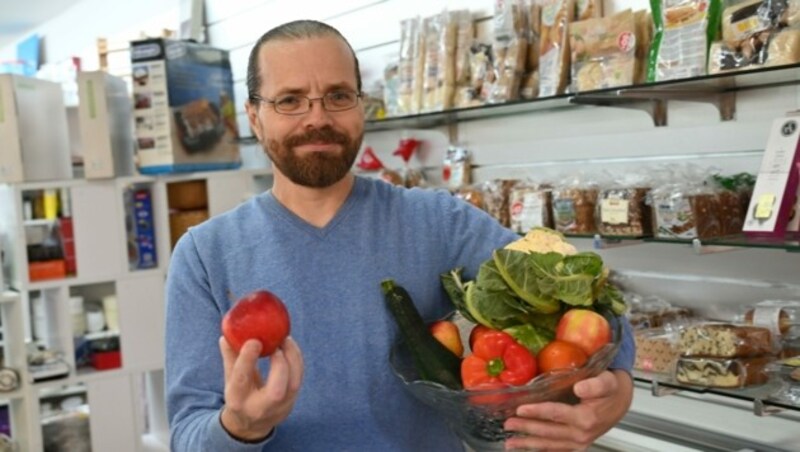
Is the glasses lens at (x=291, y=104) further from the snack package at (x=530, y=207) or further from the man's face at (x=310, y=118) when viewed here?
the snack package at (x=530, y=207)

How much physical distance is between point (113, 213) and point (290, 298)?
2.85 meters

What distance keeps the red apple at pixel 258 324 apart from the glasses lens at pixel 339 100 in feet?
1.32

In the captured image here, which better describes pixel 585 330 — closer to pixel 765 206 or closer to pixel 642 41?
pixel 765 206

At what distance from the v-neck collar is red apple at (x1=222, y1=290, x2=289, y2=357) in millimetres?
316

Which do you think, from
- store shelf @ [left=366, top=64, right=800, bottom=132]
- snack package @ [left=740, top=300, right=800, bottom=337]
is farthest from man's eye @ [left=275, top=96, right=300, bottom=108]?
snack package @ [left=740, top=300, right=800, bottom=337]

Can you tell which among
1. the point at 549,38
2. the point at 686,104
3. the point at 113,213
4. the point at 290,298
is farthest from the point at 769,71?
the point at 113,213

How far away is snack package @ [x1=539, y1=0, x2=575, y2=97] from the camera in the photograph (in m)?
2.55

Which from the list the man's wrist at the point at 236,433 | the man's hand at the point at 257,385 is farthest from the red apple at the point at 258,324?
the man's wrist at the point at 236,433

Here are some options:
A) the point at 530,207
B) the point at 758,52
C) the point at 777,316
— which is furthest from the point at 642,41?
the point at 777,316

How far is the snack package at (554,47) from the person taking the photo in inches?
100

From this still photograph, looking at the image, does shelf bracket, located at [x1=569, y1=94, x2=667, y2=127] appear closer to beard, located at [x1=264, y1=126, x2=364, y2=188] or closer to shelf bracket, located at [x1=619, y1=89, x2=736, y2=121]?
shelf bracket, located at [x1=619, y1=89, x2=736, y2=121]

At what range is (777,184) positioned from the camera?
1982 mm

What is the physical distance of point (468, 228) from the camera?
1713mm

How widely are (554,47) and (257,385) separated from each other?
5.34ft
